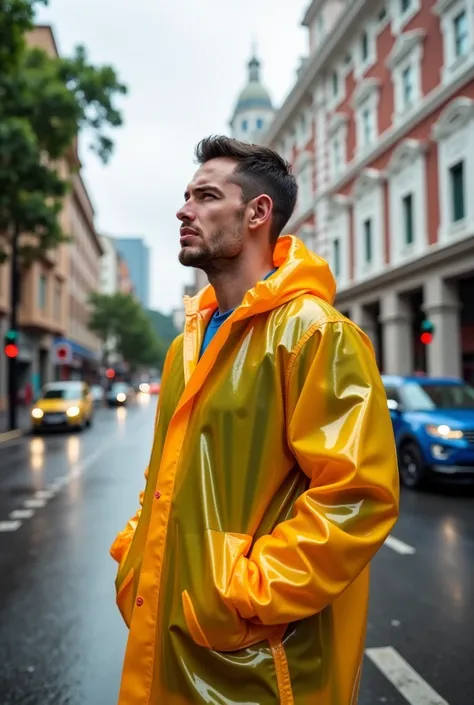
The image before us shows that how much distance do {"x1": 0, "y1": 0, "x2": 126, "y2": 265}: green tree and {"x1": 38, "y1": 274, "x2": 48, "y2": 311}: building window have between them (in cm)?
1946

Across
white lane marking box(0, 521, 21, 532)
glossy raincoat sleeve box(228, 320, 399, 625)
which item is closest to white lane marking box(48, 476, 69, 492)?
white lane marking box(0, 521, 21, 532)

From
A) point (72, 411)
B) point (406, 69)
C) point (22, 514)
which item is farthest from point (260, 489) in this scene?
point (406, 69)

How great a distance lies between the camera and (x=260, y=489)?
138cm

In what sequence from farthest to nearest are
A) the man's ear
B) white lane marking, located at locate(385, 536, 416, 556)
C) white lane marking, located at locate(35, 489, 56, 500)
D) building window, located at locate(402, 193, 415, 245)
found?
building window, located at locate(402, 193, 415, 245) → white lane marking, located at locate(35, 489, 56, 500) → white lane marking, located at locate(385, 536, 416, 556) → the man's ear

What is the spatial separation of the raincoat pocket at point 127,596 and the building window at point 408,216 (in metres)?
21.4

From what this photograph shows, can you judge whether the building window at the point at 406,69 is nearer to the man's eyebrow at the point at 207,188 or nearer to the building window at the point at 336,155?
the building window at the point at 336,155

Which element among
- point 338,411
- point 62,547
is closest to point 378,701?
point 338,411

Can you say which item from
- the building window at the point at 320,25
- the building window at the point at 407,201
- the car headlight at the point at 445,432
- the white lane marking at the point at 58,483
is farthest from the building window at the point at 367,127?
the white lane marking at the point at 58,483

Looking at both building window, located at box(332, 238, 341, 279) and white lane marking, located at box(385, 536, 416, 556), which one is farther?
building window, located at box(332, 238, 341, 279)

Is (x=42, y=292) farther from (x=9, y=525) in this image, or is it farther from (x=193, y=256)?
(x=193, y=256)

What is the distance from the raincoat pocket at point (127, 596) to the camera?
161 centimetres

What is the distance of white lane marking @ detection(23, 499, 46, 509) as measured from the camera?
781 cm

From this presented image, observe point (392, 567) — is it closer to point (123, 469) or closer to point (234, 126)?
point (123, 469)

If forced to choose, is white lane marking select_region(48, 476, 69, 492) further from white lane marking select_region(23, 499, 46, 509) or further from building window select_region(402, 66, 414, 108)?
building window select_region(402, 66, 414, 108)
